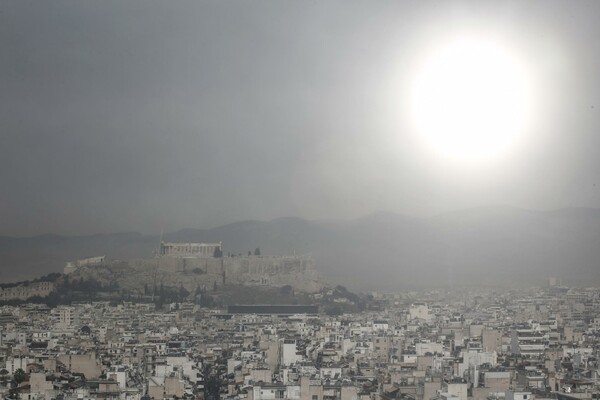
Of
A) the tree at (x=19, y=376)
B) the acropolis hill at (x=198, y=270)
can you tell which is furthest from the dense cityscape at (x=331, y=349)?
the acropolis hill at (x=198, y=270)

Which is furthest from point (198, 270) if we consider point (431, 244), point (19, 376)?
point (19, 376)

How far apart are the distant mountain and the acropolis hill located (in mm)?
1124

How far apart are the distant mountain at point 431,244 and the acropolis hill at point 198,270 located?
1.12m

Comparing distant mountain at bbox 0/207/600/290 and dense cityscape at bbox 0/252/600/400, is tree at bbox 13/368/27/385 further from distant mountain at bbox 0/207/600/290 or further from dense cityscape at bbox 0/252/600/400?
distant mountain at bbox 0/207/600/290

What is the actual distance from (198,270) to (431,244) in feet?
29.8

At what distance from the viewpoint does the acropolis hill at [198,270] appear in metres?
23.4

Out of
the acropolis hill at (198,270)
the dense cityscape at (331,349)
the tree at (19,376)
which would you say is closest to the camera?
the dense cityscape at (331,349)

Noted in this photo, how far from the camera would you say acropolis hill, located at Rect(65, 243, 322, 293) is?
23438 millimetres

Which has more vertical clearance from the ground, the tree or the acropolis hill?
the acropolis hill

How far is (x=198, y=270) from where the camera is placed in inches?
1073

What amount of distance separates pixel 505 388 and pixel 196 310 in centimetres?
1340

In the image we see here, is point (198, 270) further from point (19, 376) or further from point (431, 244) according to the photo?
point (19, 376)

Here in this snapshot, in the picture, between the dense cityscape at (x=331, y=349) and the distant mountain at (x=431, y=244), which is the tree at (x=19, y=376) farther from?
the distant mountain at (x=431, y=244)

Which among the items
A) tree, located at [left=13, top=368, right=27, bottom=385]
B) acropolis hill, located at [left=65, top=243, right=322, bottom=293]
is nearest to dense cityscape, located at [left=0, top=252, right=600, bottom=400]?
tree, located at [left=13, top=368, right=27, bottom=385]
